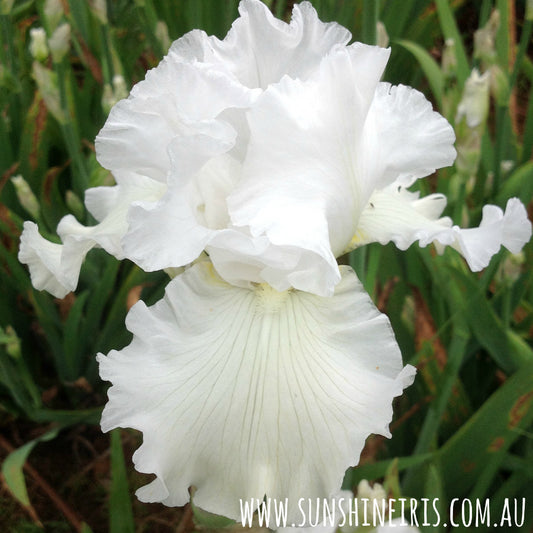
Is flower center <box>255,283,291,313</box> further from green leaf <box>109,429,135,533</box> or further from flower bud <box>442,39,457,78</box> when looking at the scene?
flower bud <box>442,39,457,78</box>

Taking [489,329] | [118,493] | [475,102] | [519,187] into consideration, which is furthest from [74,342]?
[519,187]

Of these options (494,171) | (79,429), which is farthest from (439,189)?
(79,429)

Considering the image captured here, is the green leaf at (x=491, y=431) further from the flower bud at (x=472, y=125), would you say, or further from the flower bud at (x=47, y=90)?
the flower bud at (x=47, y=90)

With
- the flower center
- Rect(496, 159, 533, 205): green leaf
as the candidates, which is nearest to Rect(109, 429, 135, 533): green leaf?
the flower center

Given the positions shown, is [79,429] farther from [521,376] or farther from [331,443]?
[331,443]

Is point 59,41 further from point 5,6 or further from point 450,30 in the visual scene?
point 450,30

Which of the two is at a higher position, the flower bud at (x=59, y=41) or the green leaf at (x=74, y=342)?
the flower bud at (x=59, y=41)

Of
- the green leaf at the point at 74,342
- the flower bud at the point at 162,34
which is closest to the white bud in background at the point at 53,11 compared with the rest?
the flower bud at the point at 162,34
